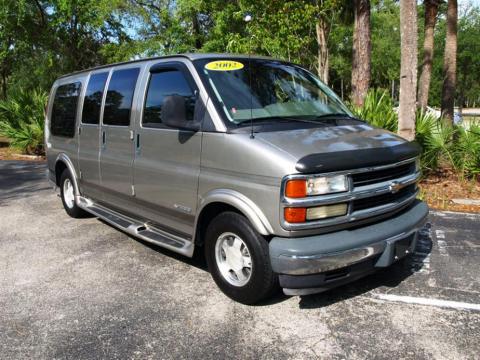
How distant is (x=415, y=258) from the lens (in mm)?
4941

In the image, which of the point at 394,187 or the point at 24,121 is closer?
the point at 394,187

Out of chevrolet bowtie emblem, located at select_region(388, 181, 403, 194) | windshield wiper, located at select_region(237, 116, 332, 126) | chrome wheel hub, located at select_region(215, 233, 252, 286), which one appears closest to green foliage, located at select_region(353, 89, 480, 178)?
windshield wiper, located at select_region(237, 116, 332, 126)

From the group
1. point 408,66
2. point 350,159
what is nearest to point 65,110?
point 350,159

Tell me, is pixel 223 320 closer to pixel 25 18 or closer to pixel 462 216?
pixel 462 216

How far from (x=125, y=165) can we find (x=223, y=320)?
2.19 m

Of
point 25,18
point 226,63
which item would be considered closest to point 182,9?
point 25,18

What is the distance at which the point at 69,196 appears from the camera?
22.5 feet

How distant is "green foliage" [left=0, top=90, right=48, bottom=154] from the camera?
1355 centimetres

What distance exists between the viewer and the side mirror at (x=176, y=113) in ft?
13.0

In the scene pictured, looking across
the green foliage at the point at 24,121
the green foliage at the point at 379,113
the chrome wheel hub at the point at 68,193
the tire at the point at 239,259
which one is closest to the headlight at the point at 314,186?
the tire at the point at 239,259

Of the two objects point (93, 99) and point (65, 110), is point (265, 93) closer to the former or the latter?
point (93, 99)

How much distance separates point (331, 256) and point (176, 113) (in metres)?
1.78

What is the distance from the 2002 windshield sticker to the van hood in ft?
3.13

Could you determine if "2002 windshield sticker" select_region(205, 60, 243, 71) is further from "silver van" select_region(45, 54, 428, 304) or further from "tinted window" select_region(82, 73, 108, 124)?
"tinted window" select_region(82, 73, 108, 124)
